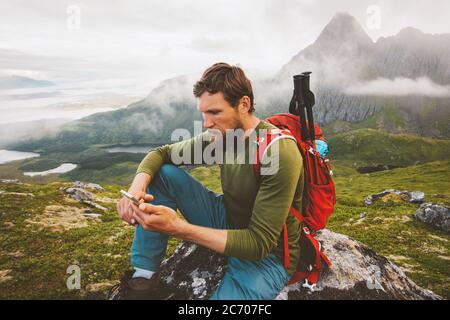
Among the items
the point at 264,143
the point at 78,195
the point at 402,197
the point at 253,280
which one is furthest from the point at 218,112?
the point at 402,197

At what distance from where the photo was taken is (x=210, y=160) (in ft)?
22.0

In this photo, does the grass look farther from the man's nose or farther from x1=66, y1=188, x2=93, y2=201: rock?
the man's nose

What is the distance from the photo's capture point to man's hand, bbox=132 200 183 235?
4570mm

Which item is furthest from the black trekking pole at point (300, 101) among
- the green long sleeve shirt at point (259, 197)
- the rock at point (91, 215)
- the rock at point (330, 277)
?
the rock at point (91, 215)

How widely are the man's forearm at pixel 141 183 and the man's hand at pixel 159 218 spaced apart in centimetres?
115

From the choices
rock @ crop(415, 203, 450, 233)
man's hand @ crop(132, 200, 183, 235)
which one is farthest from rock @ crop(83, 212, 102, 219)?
rock @ crop(415, 203, 450, 233)

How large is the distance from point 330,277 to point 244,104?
397 cm

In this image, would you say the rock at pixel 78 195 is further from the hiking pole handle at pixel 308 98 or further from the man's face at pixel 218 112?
the hiking pole handle at pixel 308 98

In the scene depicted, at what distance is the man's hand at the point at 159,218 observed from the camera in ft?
15.0

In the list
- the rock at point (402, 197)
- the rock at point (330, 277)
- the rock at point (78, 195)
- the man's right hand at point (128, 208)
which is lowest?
the rock at point (402, 197)

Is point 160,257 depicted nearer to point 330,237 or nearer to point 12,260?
point 330,237

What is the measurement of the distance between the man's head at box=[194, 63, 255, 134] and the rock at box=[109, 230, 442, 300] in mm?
3210

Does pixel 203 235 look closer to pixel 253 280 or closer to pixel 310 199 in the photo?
pixel 253 280

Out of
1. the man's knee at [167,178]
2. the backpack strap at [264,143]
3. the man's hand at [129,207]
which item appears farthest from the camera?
the man's knee at [167,178]
